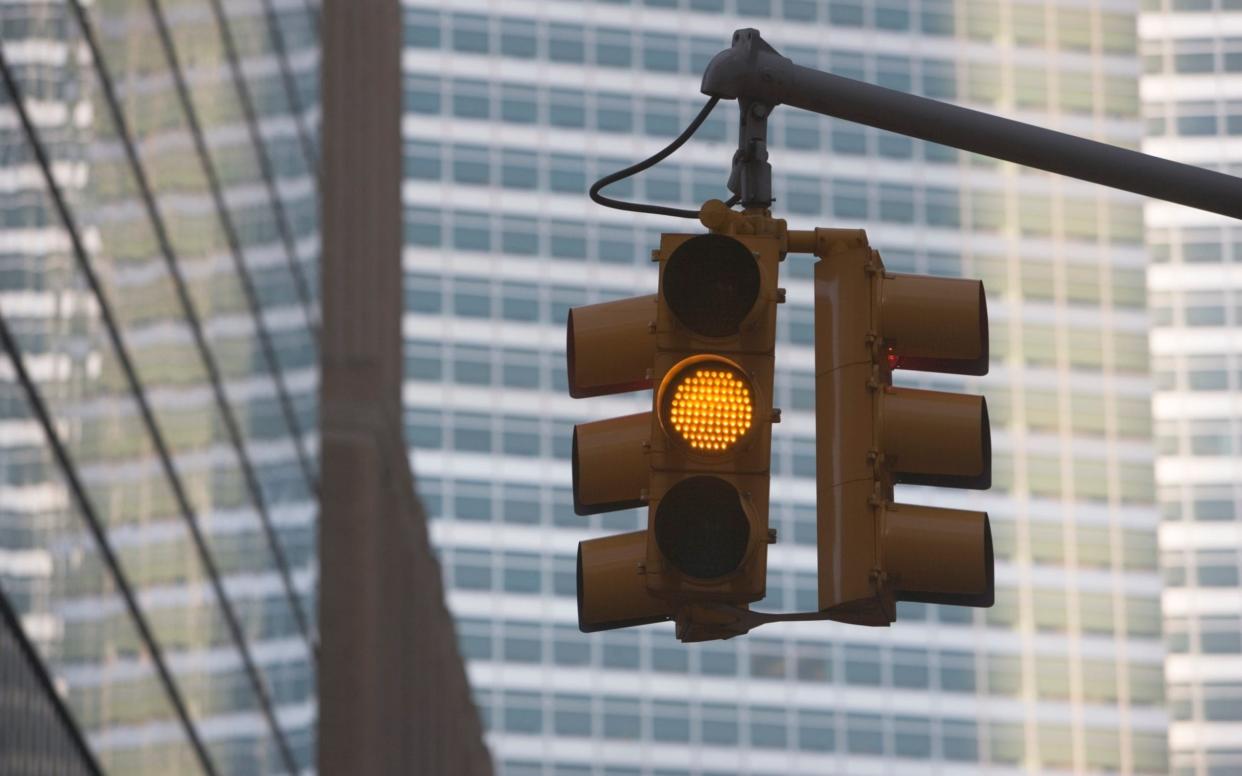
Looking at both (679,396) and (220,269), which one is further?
(220,269)

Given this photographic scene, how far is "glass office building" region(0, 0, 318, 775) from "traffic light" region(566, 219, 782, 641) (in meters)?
15.6

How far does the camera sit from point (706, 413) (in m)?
7.77

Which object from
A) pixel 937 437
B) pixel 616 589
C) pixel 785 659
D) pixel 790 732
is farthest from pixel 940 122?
pixel 785 659

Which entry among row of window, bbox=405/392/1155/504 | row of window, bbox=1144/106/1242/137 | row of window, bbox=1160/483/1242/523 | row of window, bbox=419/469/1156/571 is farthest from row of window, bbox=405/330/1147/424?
row of window, bbox=1144/106/1242/137

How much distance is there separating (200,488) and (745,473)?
28.8 meters

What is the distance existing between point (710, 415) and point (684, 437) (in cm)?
9

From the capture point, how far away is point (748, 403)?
25.5 ft

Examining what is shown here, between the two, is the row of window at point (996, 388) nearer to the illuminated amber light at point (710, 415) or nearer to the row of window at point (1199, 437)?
the row of window at point (1199, 437)

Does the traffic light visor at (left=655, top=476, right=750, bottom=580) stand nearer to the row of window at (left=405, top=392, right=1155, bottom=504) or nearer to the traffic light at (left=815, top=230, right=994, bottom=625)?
the traffic light at (left=815, top=230, right=994, bottom=625)

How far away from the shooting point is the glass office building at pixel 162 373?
25.1 m

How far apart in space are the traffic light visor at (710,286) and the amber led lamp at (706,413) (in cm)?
17

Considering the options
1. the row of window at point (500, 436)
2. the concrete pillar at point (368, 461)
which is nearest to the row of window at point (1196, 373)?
the row of window at point (500, 436)

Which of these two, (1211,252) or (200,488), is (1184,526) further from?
(200,488)

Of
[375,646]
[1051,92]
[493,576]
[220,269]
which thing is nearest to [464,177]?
[493,576]
